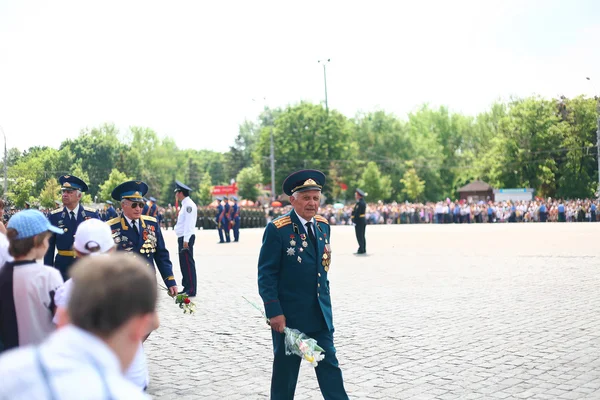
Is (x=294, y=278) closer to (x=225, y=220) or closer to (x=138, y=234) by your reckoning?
(x=138, y=234)

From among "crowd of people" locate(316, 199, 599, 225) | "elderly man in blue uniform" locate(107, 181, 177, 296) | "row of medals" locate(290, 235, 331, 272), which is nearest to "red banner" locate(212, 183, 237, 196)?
"crowd of people" locate(316, 199, 599, 225)

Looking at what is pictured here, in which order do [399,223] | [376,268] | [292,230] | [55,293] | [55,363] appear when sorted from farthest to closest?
[399,223] → [376,268] → [292,230] → [55,293] → [55,363]

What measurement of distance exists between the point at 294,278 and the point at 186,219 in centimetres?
854

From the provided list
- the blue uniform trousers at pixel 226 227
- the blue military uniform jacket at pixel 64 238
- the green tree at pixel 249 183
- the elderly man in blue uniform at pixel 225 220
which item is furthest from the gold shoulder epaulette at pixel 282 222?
the green tree at pixel 249 183

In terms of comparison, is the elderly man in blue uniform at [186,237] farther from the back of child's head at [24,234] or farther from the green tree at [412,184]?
the green tree at [412,184]

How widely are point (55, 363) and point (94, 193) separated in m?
90.4

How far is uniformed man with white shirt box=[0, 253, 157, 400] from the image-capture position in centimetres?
153

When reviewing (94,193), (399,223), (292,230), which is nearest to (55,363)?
(292,230)

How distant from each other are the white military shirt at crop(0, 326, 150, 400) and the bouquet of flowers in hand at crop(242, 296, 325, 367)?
3.00 m

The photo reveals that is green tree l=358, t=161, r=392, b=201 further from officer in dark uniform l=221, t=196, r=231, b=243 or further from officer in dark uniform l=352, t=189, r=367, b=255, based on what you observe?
officer in dark uniform l=352, t=189, r=367, b=255

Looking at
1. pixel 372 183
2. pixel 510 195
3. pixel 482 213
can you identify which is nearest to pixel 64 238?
pixel 482 213

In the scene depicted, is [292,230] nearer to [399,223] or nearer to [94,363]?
[94,363]

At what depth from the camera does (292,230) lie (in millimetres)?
5066

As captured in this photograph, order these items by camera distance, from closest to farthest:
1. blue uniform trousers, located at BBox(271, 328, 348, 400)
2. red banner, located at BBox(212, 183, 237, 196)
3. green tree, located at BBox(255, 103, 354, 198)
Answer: blue uniform trousers, located at BBox(271, 328, 348, 400), red banner, located at BBox(212, 183, 237, 196), green tree, located at BBox(255, 103, 354, 198)
